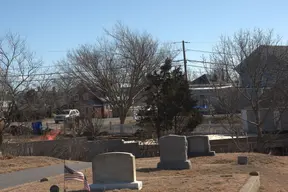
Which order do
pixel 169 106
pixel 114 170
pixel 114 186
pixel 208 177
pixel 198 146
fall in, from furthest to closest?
pixel 169 106 → pixel 198 146 → pixel 208 177 → pixel 114 170 → pixel 114 186

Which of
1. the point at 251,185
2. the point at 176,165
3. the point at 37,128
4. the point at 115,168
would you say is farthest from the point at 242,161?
the point at 37,128

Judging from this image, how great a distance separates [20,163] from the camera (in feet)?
63.7

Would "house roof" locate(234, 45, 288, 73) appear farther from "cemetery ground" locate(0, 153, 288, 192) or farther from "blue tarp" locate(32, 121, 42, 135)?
"blue tarp" locate(32, 121, 42, 135)

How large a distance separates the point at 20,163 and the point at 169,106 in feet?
32.9

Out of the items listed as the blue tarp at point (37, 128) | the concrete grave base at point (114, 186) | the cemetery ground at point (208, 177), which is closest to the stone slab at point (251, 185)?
the cemetery ground at point (208, 177)

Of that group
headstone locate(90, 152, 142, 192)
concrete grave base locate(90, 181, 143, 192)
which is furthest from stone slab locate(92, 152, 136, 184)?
concrete grave base locate(90, 181, 143, 192)

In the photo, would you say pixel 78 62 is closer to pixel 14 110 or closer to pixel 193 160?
pixel 14 110

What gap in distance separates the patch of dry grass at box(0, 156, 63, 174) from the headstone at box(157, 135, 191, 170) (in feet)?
18.9

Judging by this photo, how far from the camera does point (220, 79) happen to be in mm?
30172

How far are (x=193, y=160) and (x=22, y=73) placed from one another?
60.3ft

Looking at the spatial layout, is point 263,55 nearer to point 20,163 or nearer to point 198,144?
point 198,144

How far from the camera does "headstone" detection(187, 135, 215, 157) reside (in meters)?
20.0

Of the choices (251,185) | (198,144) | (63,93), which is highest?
(63,93)

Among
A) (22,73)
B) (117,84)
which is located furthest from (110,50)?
(22,73)
